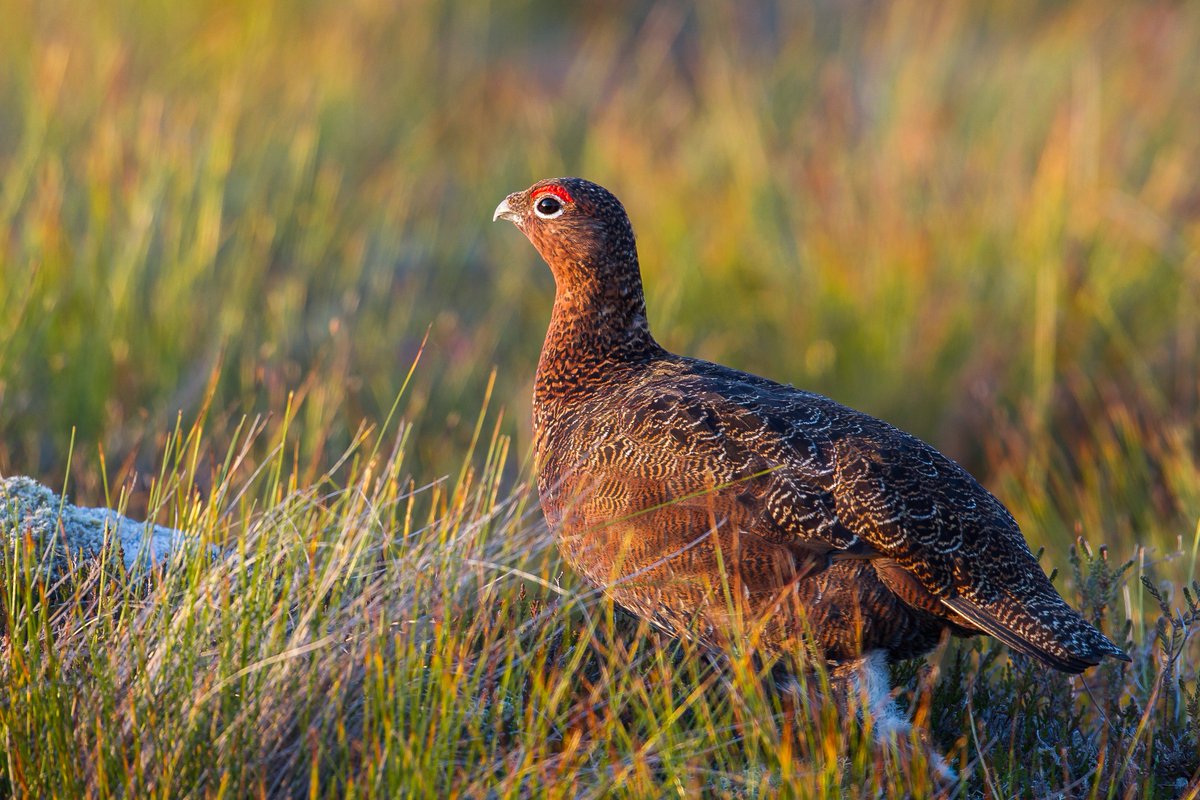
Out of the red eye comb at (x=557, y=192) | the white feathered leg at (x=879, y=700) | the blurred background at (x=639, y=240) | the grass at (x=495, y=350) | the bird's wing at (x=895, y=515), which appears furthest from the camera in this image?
the blurred background at (x=639, y=240)

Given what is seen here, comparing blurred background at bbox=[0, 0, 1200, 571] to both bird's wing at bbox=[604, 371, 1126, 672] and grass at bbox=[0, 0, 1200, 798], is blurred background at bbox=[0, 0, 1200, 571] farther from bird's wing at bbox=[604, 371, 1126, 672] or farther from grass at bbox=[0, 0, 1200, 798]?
bird's wing at bbox=[604, 371, 1126, 672]

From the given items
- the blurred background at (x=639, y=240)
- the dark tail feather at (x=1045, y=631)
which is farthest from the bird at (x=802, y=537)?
the blurred background at (x=639, y=240)

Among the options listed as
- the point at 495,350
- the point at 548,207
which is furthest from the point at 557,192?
the point at 495,350

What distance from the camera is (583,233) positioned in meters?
4.32

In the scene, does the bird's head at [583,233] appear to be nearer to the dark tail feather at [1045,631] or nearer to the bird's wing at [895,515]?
the bird's wing at [895,515]

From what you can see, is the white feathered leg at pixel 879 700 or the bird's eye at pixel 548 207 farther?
the bird's eye at pixel 548 207

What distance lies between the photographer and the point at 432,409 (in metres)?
6.73

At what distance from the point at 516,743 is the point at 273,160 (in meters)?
5.64

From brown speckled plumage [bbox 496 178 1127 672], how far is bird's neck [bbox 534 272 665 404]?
18.9 inches

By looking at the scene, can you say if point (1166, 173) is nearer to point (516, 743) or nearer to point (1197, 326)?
point (1197, 326)

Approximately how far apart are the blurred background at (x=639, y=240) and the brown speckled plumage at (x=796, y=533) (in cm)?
115

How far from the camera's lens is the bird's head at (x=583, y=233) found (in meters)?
4.31

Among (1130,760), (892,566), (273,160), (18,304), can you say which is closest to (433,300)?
(273,160)

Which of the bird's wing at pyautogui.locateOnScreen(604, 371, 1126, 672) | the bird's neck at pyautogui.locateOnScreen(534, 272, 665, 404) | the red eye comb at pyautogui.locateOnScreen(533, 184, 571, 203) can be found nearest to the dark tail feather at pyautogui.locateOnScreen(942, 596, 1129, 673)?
the bird's wing at pyautogui.locateOnScreen(604, 371, 1126, 672)
